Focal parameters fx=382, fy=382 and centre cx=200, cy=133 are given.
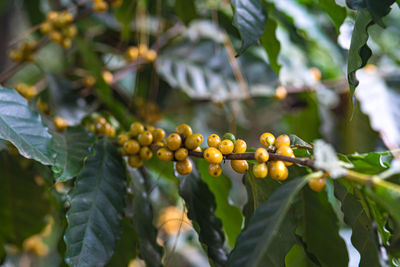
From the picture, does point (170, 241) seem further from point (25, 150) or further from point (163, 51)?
point (25, 150)

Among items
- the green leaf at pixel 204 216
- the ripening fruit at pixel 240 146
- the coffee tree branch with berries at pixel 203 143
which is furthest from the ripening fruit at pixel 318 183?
the green leaf at pixel 204 216

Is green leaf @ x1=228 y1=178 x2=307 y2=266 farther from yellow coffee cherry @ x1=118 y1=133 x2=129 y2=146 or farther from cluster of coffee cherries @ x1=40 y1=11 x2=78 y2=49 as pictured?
cluster of coffee cherries @ x1=40 y1=11 x2=78 y2=49

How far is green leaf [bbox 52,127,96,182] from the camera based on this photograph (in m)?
0.54

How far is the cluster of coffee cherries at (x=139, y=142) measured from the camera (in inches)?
23.6

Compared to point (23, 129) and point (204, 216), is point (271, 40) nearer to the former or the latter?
point (204, 216)

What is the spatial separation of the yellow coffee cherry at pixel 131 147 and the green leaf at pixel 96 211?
0.04 m

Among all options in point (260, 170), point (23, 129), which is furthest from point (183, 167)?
point (23, 129)

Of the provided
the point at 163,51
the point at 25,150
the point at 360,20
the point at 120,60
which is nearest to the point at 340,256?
the point at 360,20

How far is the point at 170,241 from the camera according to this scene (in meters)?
1.38

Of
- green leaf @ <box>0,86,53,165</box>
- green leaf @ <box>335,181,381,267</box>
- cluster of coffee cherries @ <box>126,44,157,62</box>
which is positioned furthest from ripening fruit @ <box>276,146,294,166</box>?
cluster of coffee cherries @ <box>126,44,157,62</box>

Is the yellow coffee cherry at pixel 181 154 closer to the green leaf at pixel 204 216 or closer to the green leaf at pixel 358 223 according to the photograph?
the green leaf at pixel 204 216

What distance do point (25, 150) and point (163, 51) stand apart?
2.39ft

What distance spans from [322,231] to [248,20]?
1.08ft

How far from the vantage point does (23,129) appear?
1.77 ft
